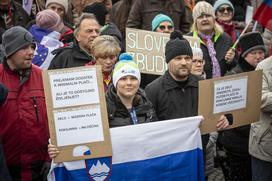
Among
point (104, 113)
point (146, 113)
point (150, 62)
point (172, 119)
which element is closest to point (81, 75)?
point (104, 113)

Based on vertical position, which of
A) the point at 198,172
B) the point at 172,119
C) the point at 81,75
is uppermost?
the point at 81,75

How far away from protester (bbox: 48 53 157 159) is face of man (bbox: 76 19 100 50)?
1378mm

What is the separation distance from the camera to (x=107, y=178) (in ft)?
16.4

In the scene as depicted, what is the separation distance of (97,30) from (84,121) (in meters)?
2.05

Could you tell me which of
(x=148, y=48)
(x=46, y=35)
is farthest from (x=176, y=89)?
(x=46, y=35)

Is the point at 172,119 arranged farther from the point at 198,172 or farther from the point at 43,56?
the point at 43,56

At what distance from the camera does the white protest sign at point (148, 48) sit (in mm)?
7258

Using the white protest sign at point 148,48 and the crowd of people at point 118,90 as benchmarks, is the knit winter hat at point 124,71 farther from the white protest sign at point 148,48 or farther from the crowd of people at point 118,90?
the white protest sign at point 148,48

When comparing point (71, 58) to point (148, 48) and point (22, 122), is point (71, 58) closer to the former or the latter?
point (148, 48)

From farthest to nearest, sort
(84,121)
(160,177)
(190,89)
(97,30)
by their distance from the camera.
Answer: (97,30), (190,89), (160,177), (84,121)

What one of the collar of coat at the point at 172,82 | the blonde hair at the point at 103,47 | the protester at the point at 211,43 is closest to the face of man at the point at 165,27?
the protester at the point at 211,43

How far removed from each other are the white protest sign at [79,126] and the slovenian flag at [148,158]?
0.16 m

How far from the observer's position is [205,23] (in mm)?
7746

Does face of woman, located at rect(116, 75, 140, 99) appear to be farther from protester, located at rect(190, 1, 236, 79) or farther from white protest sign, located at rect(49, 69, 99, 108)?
protester, located at rect(190, 1, 236, 79)
